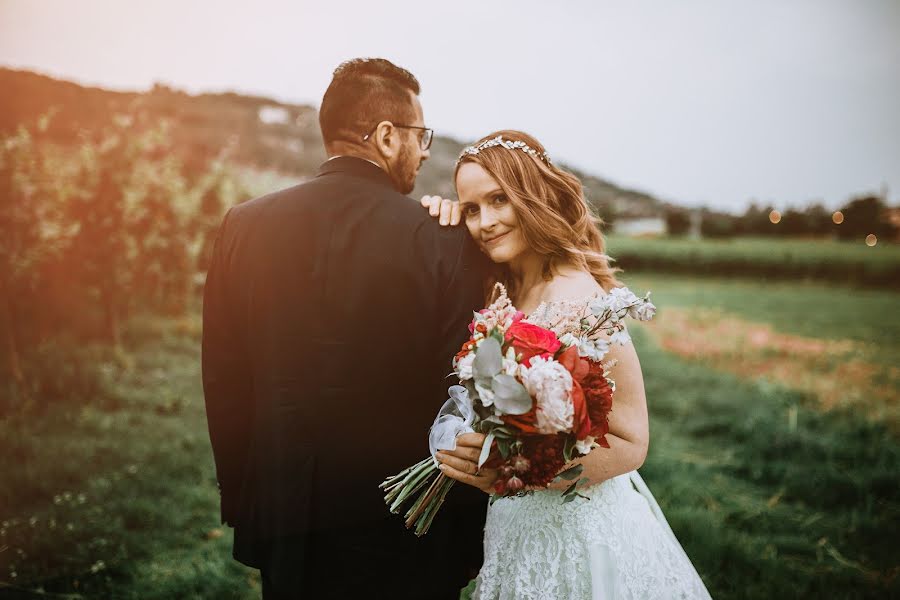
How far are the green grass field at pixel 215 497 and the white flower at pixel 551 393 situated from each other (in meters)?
2.94

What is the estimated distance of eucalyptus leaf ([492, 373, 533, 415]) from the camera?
1.51m

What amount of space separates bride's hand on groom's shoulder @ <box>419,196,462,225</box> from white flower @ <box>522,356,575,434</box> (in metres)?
0.91

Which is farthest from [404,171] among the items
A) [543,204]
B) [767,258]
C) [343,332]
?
[767,258]

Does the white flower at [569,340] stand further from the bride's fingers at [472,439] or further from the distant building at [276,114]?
the distant building at [276,114]

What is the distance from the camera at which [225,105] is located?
13555 mm

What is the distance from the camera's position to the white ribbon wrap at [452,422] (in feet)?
5.81

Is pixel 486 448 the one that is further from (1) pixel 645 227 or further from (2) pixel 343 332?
(1) pixel 645 227

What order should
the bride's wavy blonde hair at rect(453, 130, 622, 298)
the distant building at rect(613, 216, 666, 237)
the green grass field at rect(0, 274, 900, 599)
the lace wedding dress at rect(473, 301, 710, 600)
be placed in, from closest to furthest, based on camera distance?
the lace wedding dress at rect(473, 301, 710, 600)
the bride's wavy blonde hair at rect(453, 130, 622, 298)
the green grass field at rect(0, 274, 900, 599)
the distant building at rect(613, 216, 666, 237)

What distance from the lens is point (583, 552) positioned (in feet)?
7.38

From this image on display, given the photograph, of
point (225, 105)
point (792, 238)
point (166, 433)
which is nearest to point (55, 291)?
point (166, 433)

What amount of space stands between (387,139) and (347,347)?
0.91 metres

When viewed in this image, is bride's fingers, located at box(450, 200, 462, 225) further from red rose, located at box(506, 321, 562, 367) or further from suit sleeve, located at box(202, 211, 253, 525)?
suit sleeve, located at box(202, 211, 253, 525)

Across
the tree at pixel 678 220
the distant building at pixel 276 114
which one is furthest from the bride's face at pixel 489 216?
the tree at pixel 678 220

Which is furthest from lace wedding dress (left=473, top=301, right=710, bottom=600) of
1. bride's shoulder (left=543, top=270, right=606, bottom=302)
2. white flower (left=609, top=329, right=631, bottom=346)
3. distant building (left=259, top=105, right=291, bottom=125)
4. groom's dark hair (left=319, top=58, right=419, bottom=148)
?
distant building (left=259, top=105, right=291, bottom=125)
